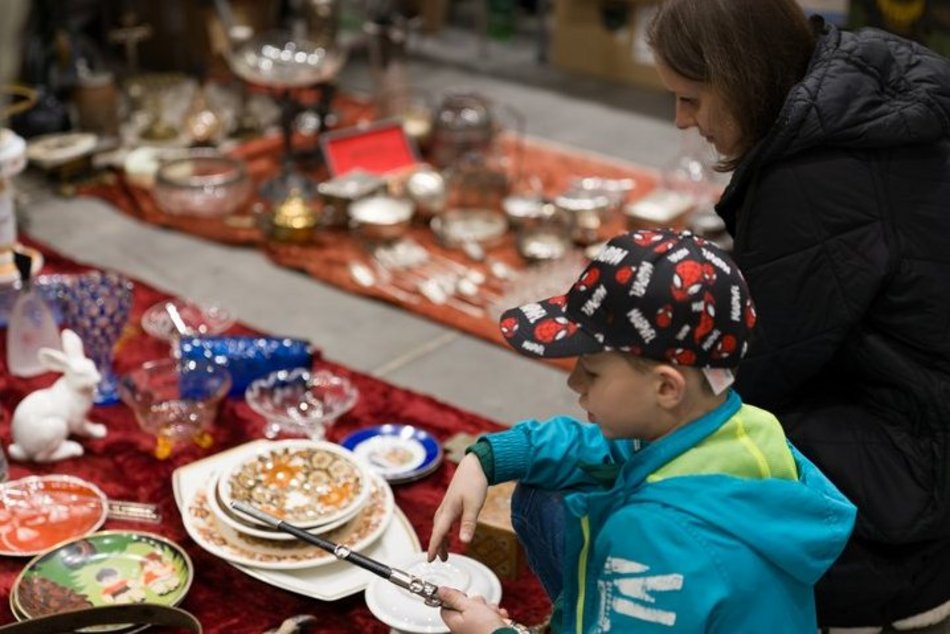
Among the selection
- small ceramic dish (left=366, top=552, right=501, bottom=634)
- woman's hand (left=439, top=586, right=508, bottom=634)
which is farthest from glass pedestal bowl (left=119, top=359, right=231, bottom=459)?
woman's hand (left=439, top=586, right=508, bottom=634)

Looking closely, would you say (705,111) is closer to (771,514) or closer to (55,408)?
(771,514)

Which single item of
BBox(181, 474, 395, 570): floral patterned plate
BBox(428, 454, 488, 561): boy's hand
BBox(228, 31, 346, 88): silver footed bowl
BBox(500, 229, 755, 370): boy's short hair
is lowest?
BBox(181, 474, 395, 570): floral patterned plate

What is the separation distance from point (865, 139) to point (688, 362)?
67 cm

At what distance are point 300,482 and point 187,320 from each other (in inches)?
36.4

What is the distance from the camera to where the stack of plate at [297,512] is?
2113mm

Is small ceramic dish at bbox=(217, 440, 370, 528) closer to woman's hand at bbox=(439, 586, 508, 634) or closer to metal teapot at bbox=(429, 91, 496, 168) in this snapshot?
woman's hand at bbox=(439, 586, 508, 634)

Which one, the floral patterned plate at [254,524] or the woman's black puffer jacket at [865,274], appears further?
the floral patterned plate at [254,524]

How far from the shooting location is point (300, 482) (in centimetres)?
226

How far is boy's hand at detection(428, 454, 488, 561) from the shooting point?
1721 mm

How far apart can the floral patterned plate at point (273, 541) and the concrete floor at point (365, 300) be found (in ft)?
2.26

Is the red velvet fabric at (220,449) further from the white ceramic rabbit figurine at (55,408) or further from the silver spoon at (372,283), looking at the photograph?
the silver spoon at (372,283)

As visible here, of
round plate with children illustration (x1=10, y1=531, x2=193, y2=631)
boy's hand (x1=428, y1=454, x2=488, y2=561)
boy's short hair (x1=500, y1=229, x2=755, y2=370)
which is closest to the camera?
boy's short hair (x1=500, y1=229, x2=755, y2=370)

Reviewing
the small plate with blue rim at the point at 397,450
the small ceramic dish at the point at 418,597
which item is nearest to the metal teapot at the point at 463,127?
the small plate with blue rim at the point at 397,450

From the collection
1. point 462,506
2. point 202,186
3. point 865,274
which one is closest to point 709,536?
point 462,506
